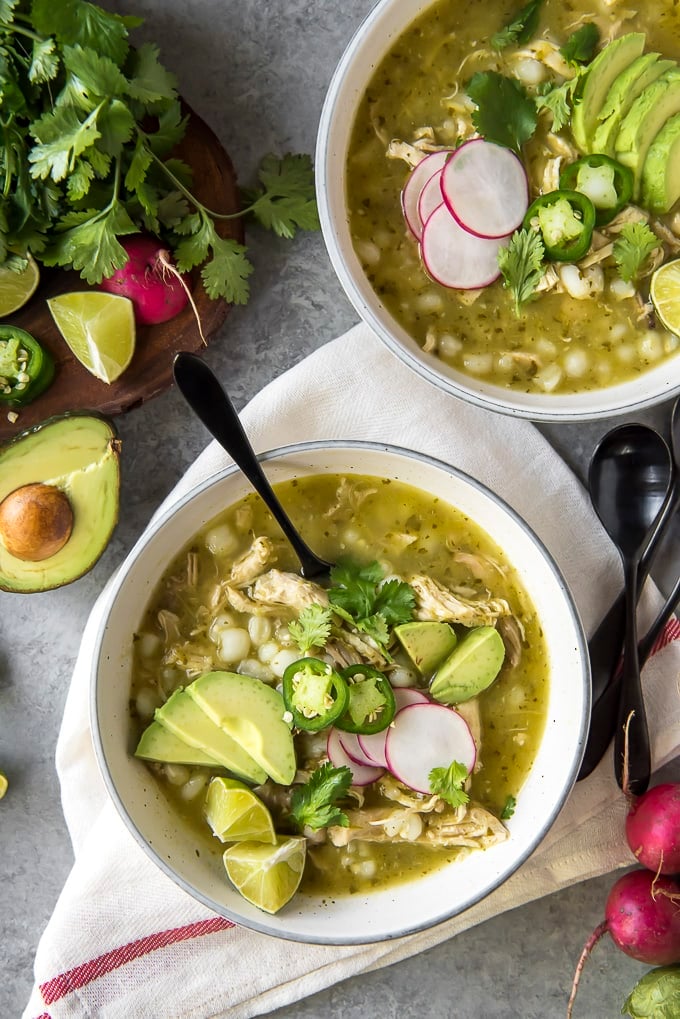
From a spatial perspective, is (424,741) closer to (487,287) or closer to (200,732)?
(200,732)

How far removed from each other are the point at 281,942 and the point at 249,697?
872mm

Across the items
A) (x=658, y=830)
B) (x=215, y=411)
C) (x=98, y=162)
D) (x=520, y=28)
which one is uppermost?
(x=98, y=162)

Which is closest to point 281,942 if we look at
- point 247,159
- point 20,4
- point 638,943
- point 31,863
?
point 31,863

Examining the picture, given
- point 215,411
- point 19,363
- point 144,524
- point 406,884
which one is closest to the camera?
point 215,411

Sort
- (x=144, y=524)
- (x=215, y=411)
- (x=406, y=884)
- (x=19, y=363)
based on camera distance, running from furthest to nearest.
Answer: (x=144, y=524) < (x=19, y=363) < (x=406, y=884) < (x=215, y=411)

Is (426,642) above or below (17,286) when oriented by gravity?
below

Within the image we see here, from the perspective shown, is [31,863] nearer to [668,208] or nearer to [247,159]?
[247,159]

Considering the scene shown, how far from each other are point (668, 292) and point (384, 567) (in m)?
1.12

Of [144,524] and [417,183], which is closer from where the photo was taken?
[417,183]

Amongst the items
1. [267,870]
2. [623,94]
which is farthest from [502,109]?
[267,870]

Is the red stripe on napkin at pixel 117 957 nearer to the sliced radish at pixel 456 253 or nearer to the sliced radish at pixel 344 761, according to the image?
the sliced radish at pixel 344 761

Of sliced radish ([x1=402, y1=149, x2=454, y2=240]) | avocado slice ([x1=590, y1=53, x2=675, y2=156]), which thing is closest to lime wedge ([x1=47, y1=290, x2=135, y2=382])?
sliced radish ([x1=402, y1=149, x2=454, y2=240])

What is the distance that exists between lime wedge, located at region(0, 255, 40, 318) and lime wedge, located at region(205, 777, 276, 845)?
1.54 meters

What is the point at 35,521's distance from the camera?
2570mm
